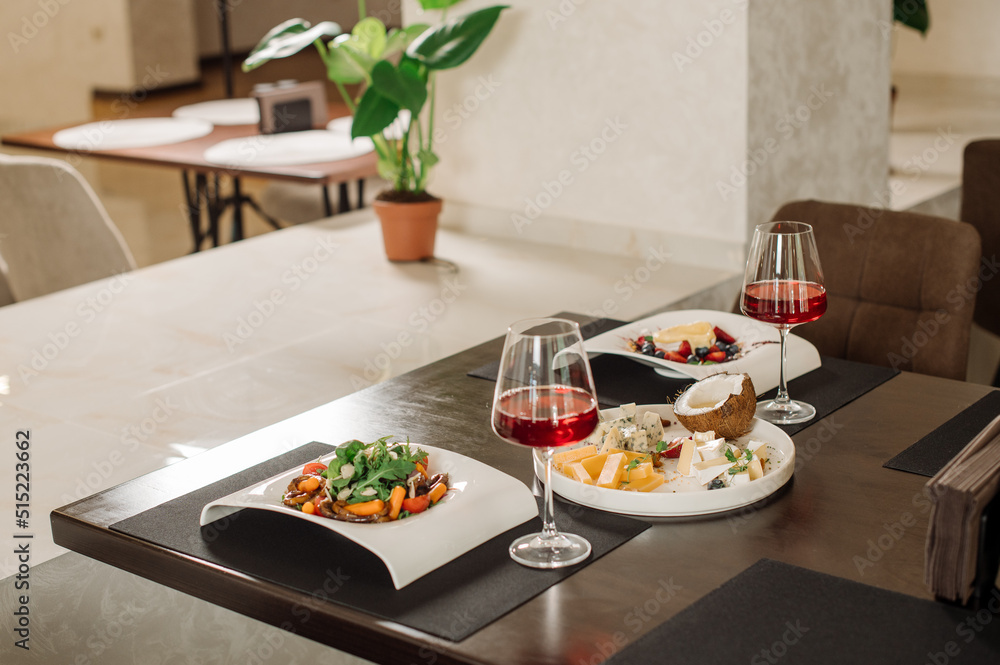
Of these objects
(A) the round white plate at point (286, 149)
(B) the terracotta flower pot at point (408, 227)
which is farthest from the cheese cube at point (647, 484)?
(A) the round white plate at point (286, 149)

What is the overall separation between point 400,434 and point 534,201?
1.71 m

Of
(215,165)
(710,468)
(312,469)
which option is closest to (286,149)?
(215,165)

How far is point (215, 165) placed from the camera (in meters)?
3.41

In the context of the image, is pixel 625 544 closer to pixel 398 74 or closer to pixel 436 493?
pixel 436 493

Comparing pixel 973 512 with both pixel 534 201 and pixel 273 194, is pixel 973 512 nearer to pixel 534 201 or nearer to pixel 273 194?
pixel 534 201

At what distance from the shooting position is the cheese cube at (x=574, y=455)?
3.84 feet

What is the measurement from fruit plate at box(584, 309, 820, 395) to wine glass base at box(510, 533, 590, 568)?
0.45 metres

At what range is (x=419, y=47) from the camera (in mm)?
2574

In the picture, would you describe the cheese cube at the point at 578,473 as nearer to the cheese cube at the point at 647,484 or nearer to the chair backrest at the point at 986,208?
the cheese cube at the point at 647,484

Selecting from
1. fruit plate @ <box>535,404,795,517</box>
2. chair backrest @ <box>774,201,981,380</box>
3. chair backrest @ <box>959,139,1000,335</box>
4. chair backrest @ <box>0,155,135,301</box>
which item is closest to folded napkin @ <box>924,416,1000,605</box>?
fruit plate @ <box>535,404,795,517</box>

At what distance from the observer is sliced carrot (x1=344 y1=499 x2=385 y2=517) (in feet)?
3.44

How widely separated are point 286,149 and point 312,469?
270cm

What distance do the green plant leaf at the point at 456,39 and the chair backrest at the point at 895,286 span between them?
898mm

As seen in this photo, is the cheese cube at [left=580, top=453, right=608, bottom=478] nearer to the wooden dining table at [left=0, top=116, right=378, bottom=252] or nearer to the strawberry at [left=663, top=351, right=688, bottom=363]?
the strawberry at [left=663, top=351, right=688, bottom=363]
